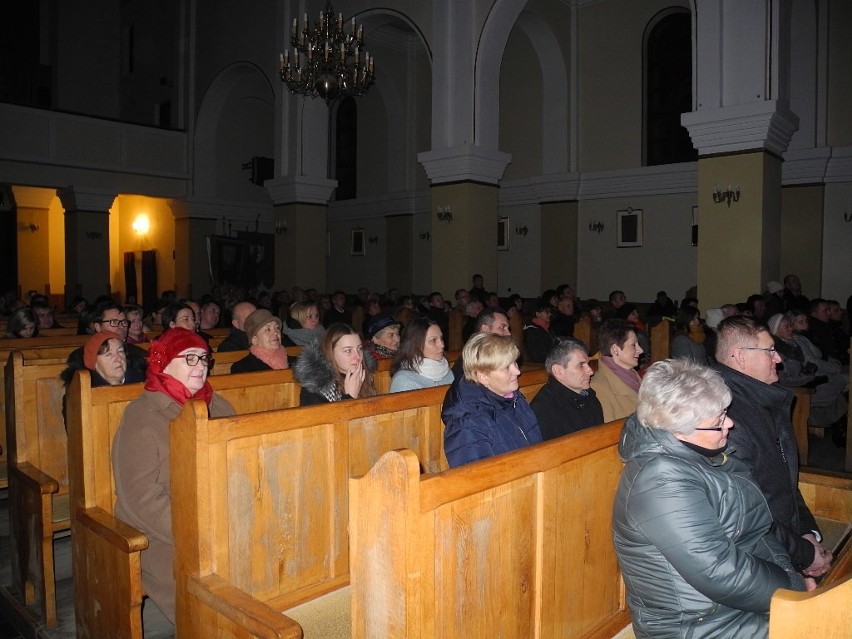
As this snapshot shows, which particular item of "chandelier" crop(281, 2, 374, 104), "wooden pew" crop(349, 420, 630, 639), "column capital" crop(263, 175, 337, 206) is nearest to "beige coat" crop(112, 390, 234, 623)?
"wooden pew" crop(349, 420, 630, 639)

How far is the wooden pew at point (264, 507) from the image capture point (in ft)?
6.89

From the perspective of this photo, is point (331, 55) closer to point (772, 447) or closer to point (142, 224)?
point (772, 447)

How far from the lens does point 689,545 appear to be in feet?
5.73

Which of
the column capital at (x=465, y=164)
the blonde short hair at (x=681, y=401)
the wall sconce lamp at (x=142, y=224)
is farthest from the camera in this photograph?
the wall sconce lamp at (x=142, y=224)

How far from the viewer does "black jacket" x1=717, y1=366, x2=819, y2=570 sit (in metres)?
2.52

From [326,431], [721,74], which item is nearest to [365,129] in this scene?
[721,74]

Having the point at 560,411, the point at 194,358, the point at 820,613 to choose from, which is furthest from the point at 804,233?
the point at 820,613

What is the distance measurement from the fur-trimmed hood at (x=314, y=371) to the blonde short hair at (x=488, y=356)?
831 millimetres

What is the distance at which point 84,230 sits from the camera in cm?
1428

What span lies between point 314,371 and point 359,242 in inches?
568

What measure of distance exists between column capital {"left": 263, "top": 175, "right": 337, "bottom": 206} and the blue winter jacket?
1037cm

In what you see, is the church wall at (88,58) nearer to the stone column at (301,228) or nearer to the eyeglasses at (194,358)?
the stone column at (301,228)

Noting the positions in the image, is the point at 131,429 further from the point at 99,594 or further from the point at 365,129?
the point at 365,129

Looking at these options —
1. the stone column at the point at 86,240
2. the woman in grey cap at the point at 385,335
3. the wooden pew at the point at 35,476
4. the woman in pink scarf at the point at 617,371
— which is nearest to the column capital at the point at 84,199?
the stone column at the point at 86,240
